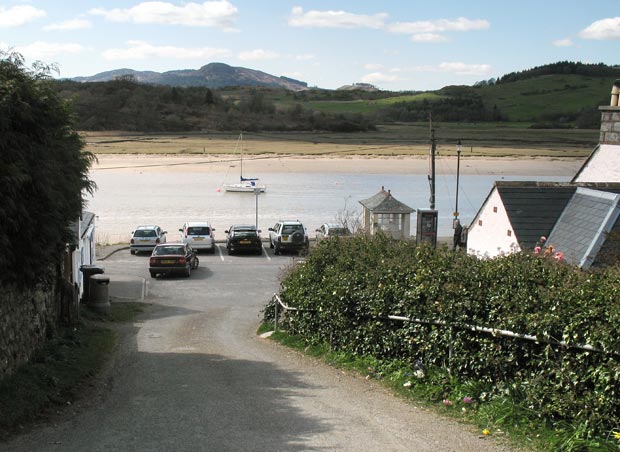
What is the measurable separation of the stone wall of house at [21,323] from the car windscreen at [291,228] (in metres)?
21.6

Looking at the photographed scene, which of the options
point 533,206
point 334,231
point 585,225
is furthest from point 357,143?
point 585,225

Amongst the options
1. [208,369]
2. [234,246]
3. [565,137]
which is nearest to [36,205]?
[208,369]

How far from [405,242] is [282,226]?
21.9 meters

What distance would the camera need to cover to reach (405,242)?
13531mm

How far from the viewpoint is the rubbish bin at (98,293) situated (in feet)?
64.4

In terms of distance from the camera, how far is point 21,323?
1098cm

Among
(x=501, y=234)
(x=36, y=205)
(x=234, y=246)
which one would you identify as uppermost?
(x=36, y=205)

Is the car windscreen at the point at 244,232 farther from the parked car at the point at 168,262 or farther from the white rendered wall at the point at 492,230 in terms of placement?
the white rendered wall at the point at 492,230

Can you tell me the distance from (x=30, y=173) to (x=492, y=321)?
6.47m

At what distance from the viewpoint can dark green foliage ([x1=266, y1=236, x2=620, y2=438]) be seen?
7980mm

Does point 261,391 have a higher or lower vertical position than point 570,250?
lower

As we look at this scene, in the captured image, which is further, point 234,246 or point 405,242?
point 234,246

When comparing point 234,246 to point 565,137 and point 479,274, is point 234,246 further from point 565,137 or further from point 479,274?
point 565,137

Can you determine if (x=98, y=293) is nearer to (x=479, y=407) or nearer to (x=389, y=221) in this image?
(x=479, y=407)
